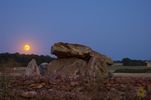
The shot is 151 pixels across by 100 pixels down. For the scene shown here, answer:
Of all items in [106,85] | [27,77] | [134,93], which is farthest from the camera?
[27,77]

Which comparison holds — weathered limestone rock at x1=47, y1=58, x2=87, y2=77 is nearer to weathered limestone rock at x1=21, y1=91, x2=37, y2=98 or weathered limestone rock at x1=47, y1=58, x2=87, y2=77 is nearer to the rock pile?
the rock pile

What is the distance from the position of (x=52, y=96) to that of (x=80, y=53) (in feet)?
25.2

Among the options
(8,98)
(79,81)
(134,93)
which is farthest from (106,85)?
(8,98)

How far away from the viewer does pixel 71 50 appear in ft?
68.1

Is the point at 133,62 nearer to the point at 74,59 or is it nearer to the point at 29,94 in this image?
the point at 74,59

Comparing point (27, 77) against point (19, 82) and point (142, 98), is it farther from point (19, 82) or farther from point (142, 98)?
point (142, 98)

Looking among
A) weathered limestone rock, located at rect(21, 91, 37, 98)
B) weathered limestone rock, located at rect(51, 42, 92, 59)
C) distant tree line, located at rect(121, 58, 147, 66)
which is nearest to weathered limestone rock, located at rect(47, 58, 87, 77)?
weathered limestone rock, located at rect(51, 42, 92, 59)

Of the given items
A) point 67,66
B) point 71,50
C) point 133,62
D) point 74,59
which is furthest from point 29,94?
point 133,62

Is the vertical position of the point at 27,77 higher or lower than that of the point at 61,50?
lower

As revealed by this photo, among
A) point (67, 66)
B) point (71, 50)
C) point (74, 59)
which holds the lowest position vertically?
point (67, 66)

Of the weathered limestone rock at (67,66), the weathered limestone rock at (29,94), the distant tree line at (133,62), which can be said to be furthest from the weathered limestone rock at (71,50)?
the distant tree line at (133,62)

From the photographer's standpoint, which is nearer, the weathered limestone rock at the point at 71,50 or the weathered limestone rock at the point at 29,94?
the weathered limestone rock at the point at 29,94

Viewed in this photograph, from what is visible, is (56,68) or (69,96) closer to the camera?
(69,96)

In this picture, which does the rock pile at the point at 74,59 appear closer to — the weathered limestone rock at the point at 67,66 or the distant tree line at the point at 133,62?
the weathered limestone rock at the point at 67,66
